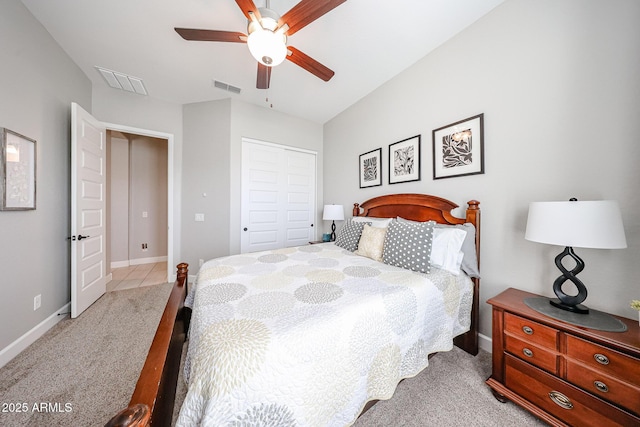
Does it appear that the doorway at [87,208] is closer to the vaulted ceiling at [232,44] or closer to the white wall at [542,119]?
the vaulted ceiling at [232,44]

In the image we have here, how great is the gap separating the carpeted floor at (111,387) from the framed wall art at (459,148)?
1651mm

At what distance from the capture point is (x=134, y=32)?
80.1 inches

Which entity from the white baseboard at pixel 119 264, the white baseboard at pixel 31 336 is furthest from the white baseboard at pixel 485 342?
the white baseboard at pixel 119 264

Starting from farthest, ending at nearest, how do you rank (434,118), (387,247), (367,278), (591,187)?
1. (434,118)
2. (387,247)
3. (367,278)
4. (591,187)

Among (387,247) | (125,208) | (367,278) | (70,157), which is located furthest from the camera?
(125,208)

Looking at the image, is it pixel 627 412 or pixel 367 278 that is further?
pixel 367 278

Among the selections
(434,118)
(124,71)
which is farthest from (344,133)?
(124,71)

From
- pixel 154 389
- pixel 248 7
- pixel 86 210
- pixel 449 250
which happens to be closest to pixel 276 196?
pixel 86 210

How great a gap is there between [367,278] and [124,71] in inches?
145

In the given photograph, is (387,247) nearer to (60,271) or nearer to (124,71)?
(60,271)

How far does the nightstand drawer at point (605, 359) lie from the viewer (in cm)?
98

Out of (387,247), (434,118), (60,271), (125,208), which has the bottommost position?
(60,271)

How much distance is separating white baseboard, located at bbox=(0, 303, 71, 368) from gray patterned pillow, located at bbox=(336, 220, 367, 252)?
294 centimetres

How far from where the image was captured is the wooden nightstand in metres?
1.01
